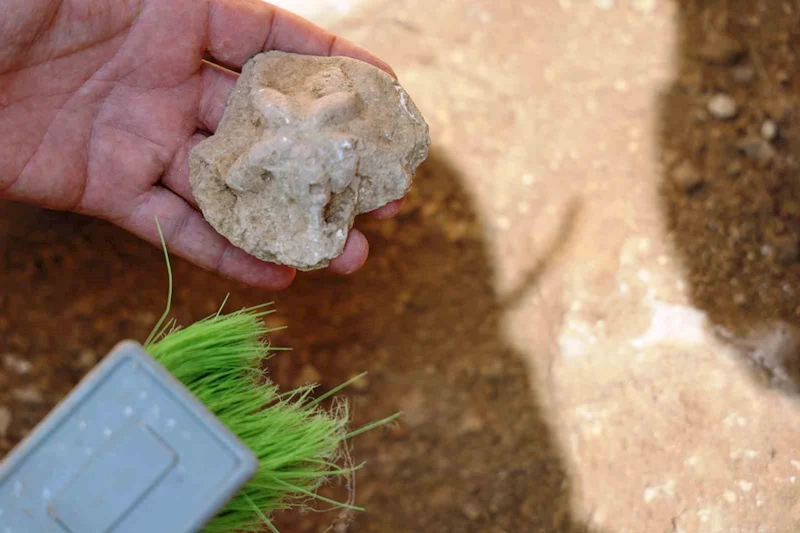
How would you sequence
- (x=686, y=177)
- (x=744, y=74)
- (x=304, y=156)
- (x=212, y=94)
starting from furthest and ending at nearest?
(x=744, y=74), (x=686, y=177), (x=212, y=94), (x=304, y=156)

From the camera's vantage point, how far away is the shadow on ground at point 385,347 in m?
2.07

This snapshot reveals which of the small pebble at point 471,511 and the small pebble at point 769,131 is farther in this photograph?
the small pebble at point 769,131

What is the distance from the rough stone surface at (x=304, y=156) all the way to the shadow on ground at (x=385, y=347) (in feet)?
1.72

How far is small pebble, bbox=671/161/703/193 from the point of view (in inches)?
94.7

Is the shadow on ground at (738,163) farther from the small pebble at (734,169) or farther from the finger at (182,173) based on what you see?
the finger at (182,173)

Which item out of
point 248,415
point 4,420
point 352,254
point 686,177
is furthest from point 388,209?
point 4,420

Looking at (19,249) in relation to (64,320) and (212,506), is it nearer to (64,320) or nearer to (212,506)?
(64,320)

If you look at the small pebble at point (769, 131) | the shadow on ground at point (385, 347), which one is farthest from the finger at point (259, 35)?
the small pebble at point (769, 131)

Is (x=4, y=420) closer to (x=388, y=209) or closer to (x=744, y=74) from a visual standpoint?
(x=388, y=209)

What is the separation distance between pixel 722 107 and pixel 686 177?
315 mm

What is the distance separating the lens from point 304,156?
5.50ft

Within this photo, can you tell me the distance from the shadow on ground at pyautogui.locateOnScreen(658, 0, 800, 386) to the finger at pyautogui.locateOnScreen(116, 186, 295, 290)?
141 cm

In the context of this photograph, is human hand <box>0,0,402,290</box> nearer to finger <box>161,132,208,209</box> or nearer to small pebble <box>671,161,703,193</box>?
finger <box>161,132,208,209</box>

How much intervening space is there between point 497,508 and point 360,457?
434 mm
